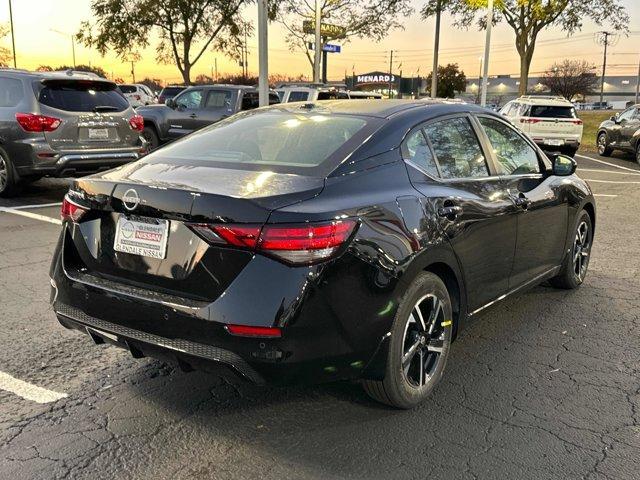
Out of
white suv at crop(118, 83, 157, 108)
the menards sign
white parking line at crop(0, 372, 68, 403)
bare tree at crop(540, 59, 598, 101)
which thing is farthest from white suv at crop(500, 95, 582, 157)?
bare tree at crop(540, 59, 598, 101)

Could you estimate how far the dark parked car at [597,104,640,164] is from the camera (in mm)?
16906

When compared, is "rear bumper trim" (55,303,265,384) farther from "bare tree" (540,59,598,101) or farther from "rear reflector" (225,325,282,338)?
"bare tree" (540,59,598,101)

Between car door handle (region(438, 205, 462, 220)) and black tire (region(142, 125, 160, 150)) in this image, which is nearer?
car door handle (region(438, 205, 462, 220))

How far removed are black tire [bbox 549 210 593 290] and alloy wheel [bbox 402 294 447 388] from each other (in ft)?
7.03

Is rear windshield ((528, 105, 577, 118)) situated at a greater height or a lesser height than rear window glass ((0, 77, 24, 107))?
lesser

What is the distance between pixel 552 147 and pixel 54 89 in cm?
1442

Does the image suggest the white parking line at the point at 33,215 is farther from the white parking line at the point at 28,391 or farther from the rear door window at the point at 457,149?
the rear door window at the point at 457,149

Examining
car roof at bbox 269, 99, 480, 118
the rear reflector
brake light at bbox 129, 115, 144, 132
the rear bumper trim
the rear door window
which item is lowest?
the rear bumper trim

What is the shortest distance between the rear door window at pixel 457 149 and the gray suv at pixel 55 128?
6.53 m

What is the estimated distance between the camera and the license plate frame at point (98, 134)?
355 inches

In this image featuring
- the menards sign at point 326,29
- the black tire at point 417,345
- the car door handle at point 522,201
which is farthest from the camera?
the menards sign at point 326,29

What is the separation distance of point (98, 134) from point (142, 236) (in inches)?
272

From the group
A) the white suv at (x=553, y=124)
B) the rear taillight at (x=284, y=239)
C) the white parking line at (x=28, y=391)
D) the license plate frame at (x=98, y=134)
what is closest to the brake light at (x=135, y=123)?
the license plate frame at (x=98, y=134)

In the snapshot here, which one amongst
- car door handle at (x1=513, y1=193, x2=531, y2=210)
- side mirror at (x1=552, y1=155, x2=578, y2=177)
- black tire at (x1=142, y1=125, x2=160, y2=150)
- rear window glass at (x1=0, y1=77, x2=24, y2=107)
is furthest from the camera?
black tire at (x1=142, y1=125, x2=160, y2=150)
